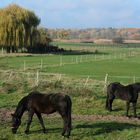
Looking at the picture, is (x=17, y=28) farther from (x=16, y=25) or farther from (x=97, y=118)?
(x=97, y=118)

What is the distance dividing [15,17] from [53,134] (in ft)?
228

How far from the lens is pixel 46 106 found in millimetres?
13125

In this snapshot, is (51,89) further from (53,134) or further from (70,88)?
(53,134)

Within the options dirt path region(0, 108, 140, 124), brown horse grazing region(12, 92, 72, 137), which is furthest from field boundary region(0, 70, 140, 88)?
brown horse grazing region(12, 92, 72, 137)

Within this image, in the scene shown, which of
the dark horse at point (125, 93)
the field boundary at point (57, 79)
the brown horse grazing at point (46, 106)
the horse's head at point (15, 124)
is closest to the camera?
the brown horse grazing at point (46, 106)

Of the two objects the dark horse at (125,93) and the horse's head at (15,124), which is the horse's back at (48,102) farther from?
the dark horse at (125,93)

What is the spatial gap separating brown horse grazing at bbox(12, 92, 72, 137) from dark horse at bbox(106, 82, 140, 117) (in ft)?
15.0

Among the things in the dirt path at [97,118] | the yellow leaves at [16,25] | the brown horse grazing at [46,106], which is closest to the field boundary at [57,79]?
the dirt path at [97,118]

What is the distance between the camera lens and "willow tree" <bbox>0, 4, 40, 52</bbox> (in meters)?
77.3

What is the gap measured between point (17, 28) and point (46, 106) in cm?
Result: 6643

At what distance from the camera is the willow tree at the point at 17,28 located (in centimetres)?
7731

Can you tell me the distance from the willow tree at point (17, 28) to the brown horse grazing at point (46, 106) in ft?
210

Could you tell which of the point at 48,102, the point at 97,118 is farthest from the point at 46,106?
the point at 97,118

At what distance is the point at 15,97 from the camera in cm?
2109
